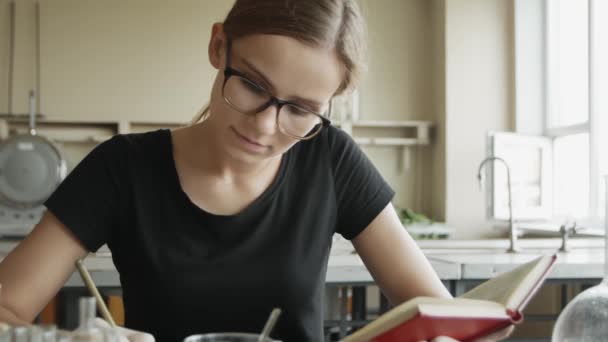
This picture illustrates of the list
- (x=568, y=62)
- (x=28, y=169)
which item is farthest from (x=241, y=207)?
(x=568, y=62)

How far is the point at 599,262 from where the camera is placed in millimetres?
2441

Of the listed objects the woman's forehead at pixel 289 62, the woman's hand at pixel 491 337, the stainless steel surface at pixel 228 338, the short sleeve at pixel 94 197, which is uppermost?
the woman's forehead at pixel 289 62

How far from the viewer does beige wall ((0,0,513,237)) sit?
5.03m

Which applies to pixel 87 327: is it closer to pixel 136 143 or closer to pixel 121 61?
pixel 136 143

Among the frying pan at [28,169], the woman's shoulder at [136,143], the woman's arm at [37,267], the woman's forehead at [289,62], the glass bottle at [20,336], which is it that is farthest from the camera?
the frying pan at [28,169]

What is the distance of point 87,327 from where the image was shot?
2.00 feet

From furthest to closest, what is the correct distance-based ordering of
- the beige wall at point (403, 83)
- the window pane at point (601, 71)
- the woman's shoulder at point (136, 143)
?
the beige wall at point (403, 83) < the window pane at point (601, 71) < the woman's shoulder at point (136, 143)

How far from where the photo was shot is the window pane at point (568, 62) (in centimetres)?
450

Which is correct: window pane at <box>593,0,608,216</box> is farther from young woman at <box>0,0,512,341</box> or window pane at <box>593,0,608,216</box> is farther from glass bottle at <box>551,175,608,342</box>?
glass bottle at <box>551,175,608,342</box>

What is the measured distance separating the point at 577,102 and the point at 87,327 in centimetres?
460

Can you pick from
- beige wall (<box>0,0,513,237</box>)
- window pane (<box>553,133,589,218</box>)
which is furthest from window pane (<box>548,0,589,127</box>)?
beige wall (<box>0,0,513,237</box>)

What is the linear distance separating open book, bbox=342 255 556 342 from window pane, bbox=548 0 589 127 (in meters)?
3.99

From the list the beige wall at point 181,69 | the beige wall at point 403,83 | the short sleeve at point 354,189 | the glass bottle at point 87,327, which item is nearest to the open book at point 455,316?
the glass bottle at point 87,327

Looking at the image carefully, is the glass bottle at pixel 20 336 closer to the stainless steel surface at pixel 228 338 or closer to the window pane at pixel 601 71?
the stainless steel surface at pixel 228 338
